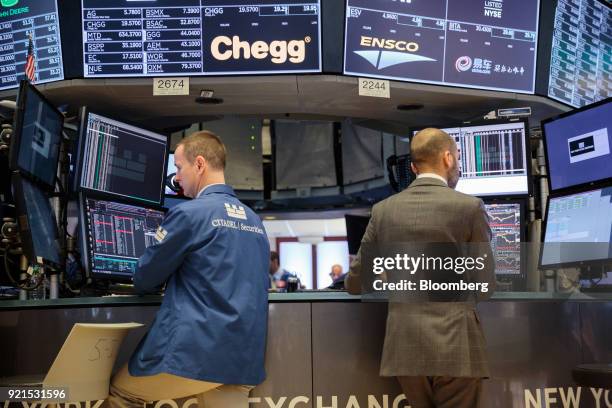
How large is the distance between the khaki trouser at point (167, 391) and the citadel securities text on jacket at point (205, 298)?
0.04 meters

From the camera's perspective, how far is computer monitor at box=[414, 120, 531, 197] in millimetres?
4078

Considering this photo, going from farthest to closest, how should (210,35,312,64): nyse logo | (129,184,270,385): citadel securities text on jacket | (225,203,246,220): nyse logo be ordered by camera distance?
(210,35,312,64): nyse logo < (225,203,246,220): nyse logo < (129,184,270,385): citadel securities text on jacket

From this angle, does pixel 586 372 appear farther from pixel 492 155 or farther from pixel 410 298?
pixel 492 155

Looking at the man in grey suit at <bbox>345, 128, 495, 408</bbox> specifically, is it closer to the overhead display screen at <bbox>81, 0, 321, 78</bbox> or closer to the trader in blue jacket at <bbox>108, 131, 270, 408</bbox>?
the trader in blue jacket at <bbox>108, 131, 270, 408</bbox>

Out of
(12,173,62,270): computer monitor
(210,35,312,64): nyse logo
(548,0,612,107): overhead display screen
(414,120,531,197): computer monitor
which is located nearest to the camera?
(12,173,62,270): computer monitor

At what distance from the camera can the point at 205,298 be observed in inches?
95.0

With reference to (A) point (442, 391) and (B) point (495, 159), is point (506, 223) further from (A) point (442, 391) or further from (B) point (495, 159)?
(A) point (442, 391)

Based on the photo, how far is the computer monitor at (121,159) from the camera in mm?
3518

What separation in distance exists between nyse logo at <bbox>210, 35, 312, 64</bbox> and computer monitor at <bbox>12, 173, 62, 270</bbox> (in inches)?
48.7

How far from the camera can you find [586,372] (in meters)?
2.61

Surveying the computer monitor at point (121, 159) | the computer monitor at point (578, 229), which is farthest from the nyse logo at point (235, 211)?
the computer monitor at point (578, 229)

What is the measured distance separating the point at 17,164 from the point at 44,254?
15.0 inches

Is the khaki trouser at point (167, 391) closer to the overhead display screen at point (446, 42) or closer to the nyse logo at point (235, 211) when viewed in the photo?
the nyse logo at point (235, 211)

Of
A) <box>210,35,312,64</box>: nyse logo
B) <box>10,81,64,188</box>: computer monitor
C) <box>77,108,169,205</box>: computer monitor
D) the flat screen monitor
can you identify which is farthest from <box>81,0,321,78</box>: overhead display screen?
the flat screen monitor
